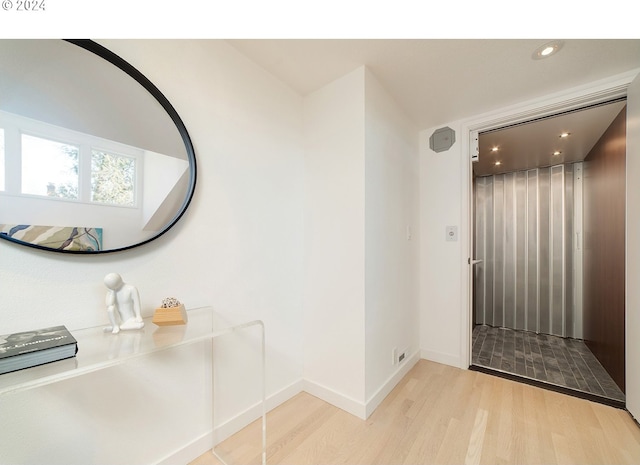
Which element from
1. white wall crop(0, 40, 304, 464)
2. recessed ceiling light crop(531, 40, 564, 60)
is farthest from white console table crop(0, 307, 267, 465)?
recessed ceiling light crop(531, 40, 564, 60)

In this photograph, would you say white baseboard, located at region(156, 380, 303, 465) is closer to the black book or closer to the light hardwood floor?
the light hardwood floor

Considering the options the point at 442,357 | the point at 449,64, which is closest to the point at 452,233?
the point at 442,357

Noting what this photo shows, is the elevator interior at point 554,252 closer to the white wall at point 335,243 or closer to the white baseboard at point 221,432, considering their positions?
the white wall at point 335,243

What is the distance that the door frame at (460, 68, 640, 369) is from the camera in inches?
71.3

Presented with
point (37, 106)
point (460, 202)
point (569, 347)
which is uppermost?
point (37, 106)

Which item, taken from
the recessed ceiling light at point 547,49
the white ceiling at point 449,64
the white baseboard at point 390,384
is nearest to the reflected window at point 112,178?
the white ceiling at point 449,64

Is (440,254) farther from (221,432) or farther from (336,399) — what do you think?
(221,432)

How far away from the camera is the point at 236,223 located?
153cm

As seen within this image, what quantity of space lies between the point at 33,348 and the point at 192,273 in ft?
2.02

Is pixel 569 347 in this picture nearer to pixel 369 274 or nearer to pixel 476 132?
pixel 476 132

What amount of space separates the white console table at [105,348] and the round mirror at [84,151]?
1.14 feet

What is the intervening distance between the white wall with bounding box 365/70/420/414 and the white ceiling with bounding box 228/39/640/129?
18cm

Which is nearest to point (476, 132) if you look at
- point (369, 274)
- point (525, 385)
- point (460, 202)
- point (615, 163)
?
point (460, 202)
